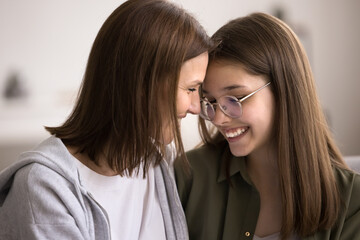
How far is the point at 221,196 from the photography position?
68.7 inches

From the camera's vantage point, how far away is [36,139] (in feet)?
11.4

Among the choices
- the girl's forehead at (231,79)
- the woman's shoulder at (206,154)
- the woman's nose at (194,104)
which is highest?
the girl's forehead at (231,79)

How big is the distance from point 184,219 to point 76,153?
16.9 inches

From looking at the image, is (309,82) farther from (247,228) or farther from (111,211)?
(111,211)

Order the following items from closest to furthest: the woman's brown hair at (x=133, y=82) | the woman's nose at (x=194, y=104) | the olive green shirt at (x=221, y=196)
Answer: the woman's brown hair at (x=133, y=82), the woman's nose at (x=194, y=104), the olive green shirt at (x=221, y=196)

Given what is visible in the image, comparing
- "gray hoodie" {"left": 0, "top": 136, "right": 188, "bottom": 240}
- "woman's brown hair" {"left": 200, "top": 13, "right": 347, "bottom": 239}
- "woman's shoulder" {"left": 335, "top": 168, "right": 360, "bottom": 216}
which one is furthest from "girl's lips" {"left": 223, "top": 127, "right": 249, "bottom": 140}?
"gray hoodie" {"left": 0, "top": 136, "right": 188, "bottom": 240}

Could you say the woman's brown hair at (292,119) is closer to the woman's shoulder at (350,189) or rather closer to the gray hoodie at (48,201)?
the woman's shoulder at (350,189)

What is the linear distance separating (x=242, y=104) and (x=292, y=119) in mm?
167

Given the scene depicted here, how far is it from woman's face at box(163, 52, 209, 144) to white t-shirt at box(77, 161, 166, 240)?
203 millimetres

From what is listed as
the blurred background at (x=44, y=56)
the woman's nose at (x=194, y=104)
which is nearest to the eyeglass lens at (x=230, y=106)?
the woman's nose at (x=194, y=104)

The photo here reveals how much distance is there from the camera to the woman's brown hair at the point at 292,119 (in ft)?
5.17

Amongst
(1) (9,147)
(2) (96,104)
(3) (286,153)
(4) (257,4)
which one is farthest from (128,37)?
(4) (257,4)

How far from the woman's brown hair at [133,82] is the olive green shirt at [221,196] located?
307 mm

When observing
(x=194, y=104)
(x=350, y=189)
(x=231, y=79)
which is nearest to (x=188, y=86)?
(x=194, y=104)
